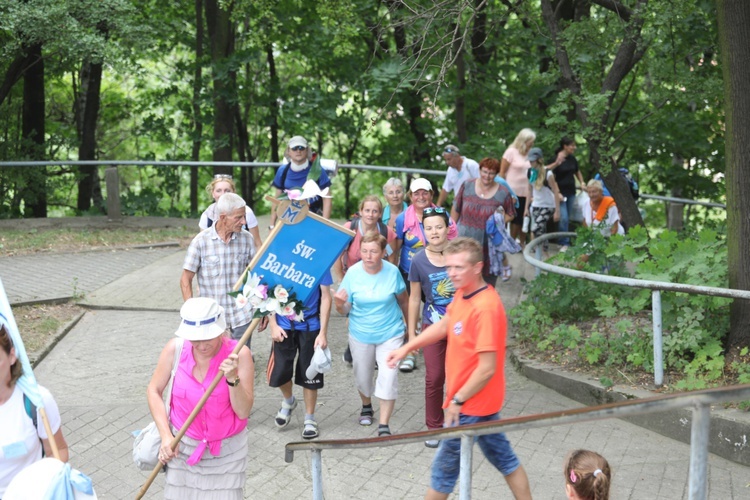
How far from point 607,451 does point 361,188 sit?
20.5 m

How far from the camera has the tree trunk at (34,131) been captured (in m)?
16.1

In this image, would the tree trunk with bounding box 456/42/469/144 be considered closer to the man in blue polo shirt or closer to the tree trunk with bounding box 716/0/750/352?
the tree trunk with bounding box 716/0/750/352

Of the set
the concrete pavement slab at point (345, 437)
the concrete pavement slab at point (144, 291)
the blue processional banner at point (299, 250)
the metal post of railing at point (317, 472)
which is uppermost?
the blue processional banner at point (299, 250)

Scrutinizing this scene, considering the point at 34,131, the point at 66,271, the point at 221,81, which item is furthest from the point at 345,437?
the point at 34,131

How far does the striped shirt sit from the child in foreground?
3498 millimetres

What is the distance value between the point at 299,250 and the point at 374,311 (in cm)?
127

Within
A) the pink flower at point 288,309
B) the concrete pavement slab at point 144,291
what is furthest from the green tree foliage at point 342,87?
the pink flower at point 288,309

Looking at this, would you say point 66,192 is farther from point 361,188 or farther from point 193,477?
point 193,477

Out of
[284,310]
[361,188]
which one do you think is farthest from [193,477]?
[361,188]

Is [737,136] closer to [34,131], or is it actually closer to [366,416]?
[366,416]

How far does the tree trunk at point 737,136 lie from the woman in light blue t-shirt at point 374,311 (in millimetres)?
2721

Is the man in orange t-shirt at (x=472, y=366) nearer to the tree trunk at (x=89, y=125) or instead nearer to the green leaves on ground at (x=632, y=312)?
the green leaves on ground at (x=632, y=312)

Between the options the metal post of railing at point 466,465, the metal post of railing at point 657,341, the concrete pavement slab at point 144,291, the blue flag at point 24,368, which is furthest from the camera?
the concrete pavement slab at point 144,291

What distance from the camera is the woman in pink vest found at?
4520mm
